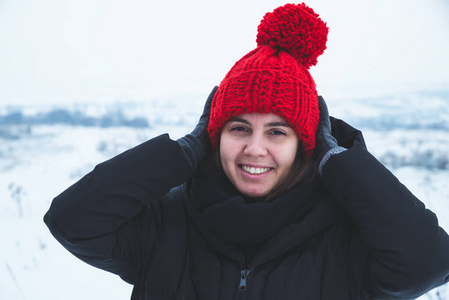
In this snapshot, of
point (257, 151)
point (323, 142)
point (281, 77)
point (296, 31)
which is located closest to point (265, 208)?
point (257, 151)

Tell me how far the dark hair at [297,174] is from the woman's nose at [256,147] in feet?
0.54

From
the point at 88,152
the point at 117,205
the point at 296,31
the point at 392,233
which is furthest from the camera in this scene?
the point at 88,152

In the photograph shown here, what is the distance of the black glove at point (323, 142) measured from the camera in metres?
1.24

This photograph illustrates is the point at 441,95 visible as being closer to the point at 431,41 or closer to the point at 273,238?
the point at 431,41

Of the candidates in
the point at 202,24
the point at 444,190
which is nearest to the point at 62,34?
the point at 202,24

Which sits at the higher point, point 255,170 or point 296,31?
point 296,31

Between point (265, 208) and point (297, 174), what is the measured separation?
0.24m

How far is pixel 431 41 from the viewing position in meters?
9.09

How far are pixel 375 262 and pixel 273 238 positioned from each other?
0.34 metres

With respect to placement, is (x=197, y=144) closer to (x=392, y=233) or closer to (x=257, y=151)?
(x=257, y=151)

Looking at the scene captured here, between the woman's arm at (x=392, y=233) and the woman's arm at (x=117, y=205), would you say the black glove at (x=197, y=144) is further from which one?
the woman's arm at (x=392, y=233)

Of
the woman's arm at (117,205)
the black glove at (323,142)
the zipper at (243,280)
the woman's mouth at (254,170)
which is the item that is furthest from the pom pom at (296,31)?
the zipper at (243,280)

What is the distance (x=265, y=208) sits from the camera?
1.23 metres

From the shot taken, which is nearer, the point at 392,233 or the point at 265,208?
the point at 392,233
